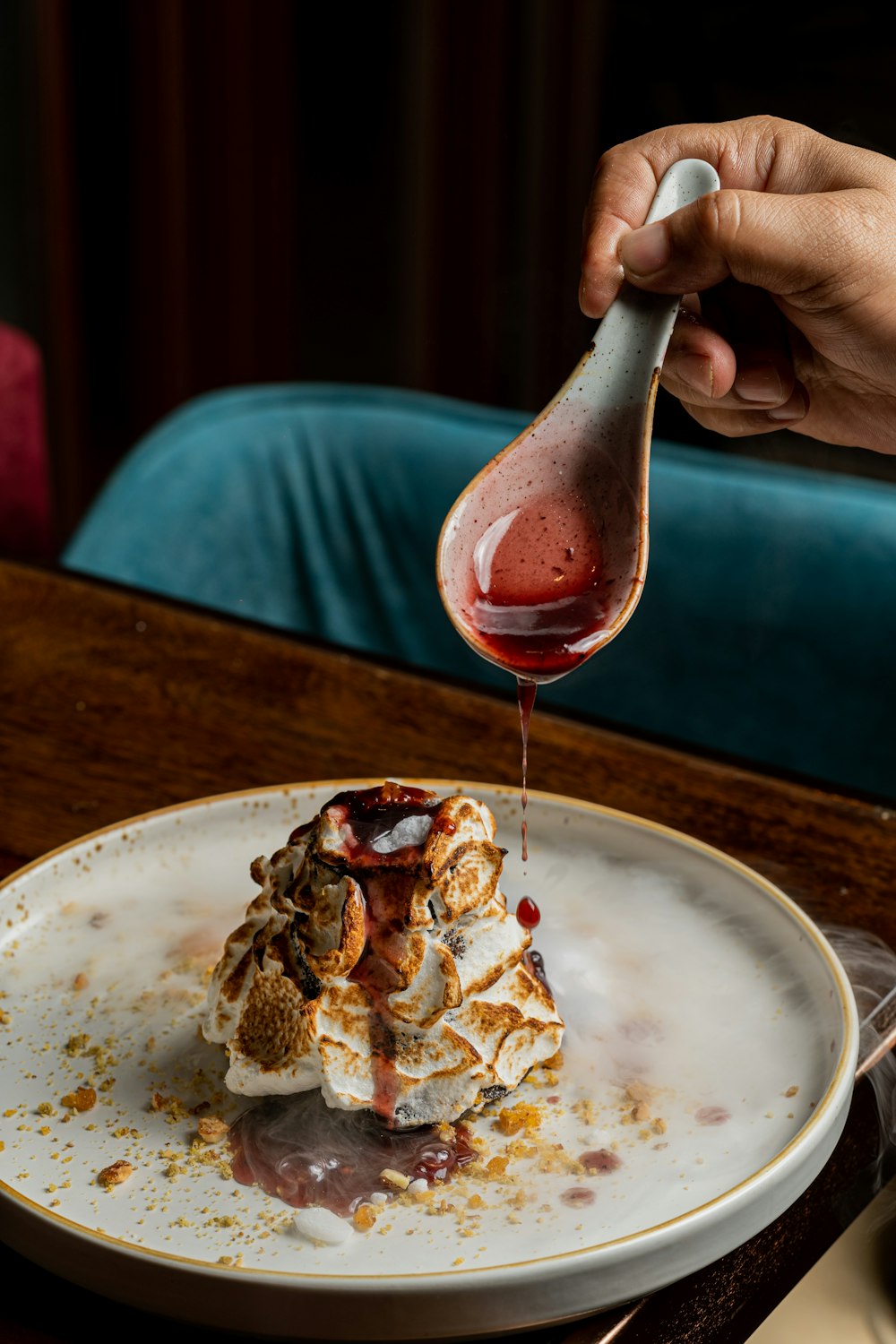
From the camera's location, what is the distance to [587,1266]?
1.72 ft

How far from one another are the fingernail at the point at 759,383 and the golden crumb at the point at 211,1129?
24.5 inches

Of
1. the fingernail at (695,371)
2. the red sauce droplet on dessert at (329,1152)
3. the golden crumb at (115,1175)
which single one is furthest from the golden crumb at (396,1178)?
the fingernail at (695,371)

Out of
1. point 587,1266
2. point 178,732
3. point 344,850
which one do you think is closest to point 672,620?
point 178,732

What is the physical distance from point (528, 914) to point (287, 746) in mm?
331

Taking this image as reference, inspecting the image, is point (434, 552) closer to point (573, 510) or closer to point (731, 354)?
point (731, 354)

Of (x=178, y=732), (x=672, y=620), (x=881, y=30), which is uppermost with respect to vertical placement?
(x=881, y=30)

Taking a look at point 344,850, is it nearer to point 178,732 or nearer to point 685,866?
point 685,866

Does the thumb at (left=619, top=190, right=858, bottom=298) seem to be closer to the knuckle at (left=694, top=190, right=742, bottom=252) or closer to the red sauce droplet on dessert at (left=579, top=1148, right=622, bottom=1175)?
the knuckle at (left=694, top=190, right=742, bottom=252)

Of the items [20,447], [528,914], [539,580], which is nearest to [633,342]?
[539,580]

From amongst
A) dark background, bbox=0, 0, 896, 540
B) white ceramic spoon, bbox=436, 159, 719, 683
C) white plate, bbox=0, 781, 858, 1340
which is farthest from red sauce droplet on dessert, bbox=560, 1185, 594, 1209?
dark background, bbox=0, 0, 896, 540

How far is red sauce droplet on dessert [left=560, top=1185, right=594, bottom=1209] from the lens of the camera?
1.93 ft

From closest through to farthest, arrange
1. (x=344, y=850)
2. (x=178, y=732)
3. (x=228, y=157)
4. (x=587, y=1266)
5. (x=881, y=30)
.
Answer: (x=587, y=1266)
(x=344, y=850)
(x=178, y=732)
(x=881, y=30)
(x=228, y=157)

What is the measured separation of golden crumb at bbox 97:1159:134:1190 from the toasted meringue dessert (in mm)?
66

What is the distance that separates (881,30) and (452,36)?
40.0 inches
